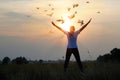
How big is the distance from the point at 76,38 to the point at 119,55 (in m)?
8.01

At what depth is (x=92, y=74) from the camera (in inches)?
585

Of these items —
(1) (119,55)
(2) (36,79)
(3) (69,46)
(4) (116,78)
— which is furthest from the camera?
(1) (119,55)

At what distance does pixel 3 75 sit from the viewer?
58.0ft

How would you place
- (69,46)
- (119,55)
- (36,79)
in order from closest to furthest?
(36,79) < (69,46) < (119,55)

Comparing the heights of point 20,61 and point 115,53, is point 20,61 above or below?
below

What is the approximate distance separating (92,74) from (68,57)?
2.79 m

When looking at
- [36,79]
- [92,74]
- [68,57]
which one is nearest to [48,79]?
[36,79]

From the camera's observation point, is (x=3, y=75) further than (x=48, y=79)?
Yes

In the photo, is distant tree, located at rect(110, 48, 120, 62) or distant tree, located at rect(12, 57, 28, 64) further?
distant tree, located at rect(12, 57, 28, 64)

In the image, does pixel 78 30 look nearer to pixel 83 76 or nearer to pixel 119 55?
pixel 83 76

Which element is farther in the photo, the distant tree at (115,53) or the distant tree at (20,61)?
the distant tree at (20,61)

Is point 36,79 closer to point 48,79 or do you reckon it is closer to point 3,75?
point 48,79

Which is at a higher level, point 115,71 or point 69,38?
point 69,38

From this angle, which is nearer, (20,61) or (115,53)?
(115,53)
